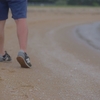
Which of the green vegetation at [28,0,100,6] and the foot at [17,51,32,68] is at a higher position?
the foot at [17,51,32,68]

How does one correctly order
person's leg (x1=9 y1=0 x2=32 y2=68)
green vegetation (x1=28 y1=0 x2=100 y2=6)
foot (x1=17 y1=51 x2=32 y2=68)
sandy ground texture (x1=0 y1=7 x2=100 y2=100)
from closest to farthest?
sandy ground texture (x1=0 y1=7 x2=100 y2=100), foot (x1=17 y1=51 x2=32 y2=68), person's leg (x1=9 y1=0 x2=32 y2=68), green vegetation (x1=28 y1=0 x2=100 y2=6)

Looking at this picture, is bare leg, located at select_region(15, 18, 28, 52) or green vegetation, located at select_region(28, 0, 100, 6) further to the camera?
green vegetation, located at select_region(28, 0, 100, 6)

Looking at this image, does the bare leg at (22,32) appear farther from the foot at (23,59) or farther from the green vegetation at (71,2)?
the green vegetation at (71,2)

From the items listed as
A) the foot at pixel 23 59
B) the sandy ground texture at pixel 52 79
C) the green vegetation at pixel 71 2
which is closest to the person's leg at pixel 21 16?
the foot at pixel 23 59

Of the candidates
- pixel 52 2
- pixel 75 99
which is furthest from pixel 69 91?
pixel 52 2

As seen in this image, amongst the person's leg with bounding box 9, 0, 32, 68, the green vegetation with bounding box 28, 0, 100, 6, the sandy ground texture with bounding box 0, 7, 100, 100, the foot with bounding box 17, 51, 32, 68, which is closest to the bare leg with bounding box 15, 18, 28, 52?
the person's leg with bounding box 9, 0, 32, 68

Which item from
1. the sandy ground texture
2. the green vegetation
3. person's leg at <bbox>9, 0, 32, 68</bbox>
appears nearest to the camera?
the sandy ground texture

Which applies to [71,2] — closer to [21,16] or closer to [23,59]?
[21,16]

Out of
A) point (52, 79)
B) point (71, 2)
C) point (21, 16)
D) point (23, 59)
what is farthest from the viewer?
point (71, 2)

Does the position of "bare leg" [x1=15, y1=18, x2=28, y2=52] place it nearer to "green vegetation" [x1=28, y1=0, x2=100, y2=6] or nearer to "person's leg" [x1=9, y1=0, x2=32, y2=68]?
"person's leg" [x1=9, y1=0, x2=32, y2=68]

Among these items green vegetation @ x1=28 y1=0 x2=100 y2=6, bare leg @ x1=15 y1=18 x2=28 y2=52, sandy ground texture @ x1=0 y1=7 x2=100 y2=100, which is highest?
bare leg @ x1=15 y1=18 x2=28 y2=52

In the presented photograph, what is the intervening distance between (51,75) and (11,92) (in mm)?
1158

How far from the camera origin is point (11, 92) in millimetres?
4582

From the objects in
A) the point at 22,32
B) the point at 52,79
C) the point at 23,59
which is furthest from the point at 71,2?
the point at 52,79
